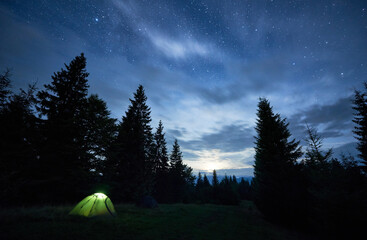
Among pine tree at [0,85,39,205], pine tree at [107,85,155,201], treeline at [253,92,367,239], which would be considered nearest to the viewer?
treeline at [253,92,367,239]

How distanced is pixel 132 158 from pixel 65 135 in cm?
869

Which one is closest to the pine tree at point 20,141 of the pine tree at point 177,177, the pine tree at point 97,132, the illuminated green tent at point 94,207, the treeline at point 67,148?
the treeline at point 67,148

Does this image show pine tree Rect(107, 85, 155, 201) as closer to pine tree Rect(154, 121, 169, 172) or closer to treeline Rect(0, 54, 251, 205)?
treeline Rect(0, 54, 251, 205)

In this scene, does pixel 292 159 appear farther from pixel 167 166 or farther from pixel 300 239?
pixel 167 166

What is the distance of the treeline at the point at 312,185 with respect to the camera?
28.3 feet

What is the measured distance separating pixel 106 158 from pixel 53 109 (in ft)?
Answer: 25.1

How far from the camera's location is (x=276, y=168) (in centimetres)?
1388

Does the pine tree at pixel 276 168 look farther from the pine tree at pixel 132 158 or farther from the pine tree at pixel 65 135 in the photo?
the pine tree at pixel 65 135

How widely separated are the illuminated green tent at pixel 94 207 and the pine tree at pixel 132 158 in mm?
8462

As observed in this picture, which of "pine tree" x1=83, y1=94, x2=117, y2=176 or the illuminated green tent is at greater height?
"pine tree" x1=83, y1=94, x2=117, y2=176

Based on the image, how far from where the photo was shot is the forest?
30.5 feet

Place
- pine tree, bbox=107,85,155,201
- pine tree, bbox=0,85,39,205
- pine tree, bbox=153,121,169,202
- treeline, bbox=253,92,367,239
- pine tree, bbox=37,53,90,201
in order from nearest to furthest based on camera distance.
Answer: treeline, bbox=253,92,367,239 → pine tree, bbox=0,85,39,205 → pine tree, bbox=37,53,90,201 → pine tree, bbox=107,85,155,201 → pine tree, bbox=153,121,169,202

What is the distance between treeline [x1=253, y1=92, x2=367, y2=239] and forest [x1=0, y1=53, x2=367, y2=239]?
5 centimetres

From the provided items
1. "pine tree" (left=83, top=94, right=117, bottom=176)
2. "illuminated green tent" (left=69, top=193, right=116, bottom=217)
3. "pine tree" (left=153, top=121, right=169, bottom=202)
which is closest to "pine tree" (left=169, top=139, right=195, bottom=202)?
"pine tree" (left=153, top=121, right=169, bottom=202)
